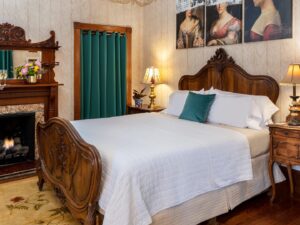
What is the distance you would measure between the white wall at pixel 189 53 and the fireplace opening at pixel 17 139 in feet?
7.17

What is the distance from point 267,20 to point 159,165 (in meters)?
2.37

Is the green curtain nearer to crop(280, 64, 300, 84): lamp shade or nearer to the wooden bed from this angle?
the wooden bed

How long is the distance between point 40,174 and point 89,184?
145 cm

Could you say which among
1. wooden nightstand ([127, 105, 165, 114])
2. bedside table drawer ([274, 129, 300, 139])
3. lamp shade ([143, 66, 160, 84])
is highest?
lamp shade ([143, 66, 160, 84])

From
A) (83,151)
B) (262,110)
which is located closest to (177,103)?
(262,110)

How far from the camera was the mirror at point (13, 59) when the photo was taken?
4179 millimetres

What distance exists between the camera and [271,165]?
303 centimetres

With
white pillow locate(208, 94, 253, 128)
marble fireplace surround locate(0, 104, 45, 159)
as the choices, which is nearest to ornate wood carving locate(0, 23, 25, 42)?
marble fireplace surround locate(0, 104, 45, 159)

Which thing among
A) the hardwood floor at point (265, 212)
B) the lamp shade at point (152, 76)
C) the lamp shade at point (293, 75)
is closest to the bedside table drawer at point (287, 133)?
the lamp shade at point (293, 75)

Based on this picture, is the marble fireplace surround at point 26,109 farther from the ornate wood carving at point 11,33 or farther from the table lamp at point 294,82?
the table lamp at point 294,82

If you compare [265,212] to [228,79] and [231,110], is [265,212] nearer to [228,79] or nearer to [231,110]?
[231,110]

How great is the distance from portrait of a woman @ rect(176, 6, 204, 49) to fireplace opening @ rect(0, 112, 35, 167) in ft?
8.28

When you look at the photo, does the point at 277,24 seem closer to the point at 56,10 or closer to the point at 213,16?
the point at 213,16

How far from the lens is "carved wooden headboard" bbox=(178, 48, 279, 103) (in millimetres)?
3562
